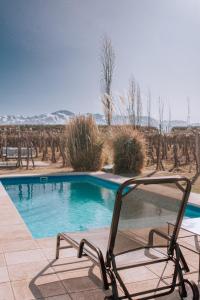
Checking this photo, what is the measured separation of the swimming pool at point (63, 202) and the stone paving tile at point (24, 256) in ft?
5.68

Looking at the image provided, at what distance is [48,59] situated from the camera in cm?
1766

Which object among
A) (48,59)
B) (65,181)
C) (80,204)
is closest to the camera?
(80,204)

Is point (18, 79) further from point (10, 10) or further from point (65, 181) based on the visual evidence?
point (65, 181)

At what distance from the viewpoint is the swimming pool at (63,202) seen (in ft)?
19.5

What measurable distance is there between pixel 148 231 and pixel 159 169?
869 cm

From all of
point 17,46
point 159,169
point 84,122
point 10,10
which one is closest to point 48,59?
point 17,46

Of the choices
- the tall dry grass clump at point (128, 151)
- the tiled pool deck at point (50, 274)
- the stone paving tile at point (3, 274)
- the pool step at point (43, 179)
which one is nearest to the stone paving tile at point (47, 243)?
the tiled pool deck at point (50, 274)

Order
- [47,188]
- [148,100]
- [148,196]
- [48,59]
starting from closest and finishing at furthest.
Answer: [148,196], [47,188], [48,59], [148,100]

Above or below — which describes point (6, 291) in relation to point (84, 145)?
below

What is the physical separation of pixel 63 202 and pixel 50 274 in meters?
4.72

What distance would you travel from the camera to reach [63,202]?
7773mm

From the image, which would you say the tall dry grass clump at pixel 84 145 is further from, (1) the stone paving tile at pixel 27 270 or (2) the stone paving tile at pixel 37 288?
(2) the stone paving tile at pixel 37 288

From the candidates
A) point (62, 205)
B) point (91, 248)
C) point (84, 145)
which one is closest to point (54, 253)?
point (91, 248)

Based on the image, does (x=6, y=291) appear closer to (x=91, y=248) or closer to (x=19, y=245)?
(x=91, y=248)
